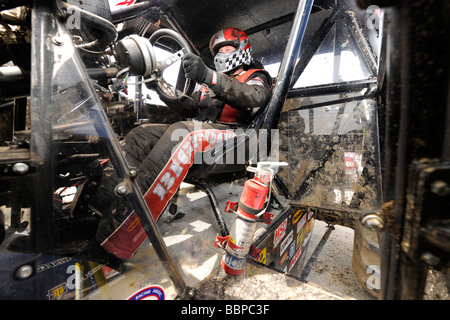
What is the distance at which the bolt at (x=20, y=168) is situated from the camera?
0.46 meters

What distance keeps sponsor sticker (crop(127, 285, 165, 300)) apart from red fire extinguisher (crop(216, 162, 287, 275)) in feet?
1.00

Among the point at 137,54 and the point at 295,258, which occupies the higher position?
the point at 137,54

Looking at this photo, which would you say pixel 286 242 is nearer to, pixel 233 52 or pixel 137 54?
pixel 137 54

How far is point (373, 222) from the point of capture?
1.37 feet

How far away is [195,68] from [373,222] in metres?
1.18

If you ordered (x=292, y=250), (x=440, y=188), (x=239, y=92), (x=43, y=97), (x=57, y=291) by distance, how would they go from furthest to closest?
(x=292, y=250) → (x=239, y=92) → (x=57, y=291) → (x=43, y=97) → (x=440, y=188)

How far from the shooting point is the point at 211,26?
226 cm

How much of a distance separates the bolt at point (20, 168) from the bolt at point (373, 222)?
814 millimetres

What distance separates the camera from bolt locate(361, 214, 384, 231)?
41 cm

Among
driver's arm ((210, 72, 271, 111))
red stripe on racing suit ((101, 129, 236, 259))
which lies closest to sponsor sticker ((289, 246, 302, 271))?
red stripe on racing suit ((101, 129, 236, 259))

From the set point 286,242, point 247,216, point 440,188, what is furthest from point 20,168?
point 286,242

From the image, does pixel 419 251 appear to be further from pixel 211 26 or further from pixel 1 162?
pixel 211 26

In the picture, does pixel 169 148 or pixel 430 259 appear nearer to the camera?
pixel 430 259

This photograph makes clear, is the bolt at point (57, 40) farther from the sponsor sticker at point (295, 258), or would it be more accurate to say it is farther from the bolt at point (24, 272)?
the sponsor sticker at point (295, 258)
